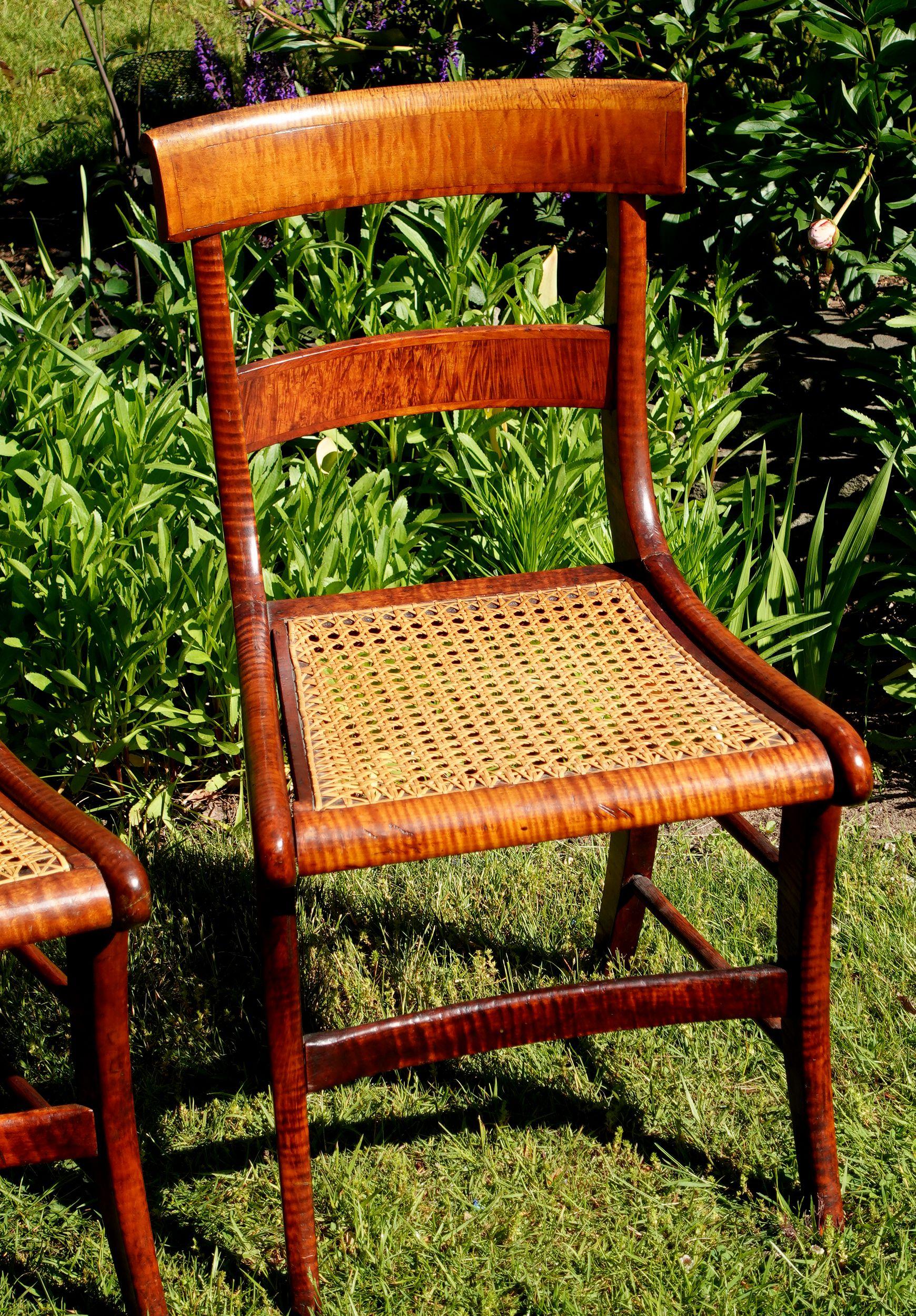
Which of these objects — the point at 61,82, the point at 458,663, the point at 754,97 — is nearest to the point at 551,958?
the point at 458,663

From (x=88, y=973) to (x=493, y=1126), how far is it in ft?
2.35

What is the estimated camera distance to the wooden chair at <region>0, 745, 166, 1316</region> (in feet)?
3.50

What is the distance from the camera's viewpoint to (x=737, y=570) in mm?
2293

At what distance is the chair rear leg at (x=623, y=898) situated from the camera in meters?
1.75

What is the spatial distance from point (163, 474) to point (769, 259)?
1.40 m

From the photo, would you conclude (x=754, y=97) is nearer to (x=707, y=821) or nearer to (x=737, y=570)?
(x=737, y=570)

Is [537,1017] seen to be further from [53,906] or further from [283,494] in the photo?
[283,494]

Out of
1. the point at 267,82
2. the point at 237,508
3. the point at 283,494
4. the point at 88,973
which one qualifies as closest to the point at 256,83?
the point at 267,82

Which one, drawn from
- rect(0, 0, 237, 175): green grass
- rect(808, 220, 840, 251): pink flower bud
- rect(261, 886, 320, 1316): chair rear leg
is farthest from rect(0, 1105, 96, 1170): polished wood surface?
rect(0, 0, 237, 175): green grass

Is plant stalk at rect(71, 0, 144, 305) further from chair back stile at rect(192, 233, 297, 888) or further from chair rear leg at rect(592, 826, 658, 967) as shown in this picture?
chair rear leg at rect(592, 826, 658, 967)

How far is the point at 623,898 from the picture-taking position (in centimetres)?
179

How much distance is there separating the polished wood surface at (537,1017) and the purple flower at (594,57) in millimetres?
1974

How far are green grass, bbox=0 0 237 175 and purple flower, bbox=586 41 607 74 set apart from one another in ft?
4.87

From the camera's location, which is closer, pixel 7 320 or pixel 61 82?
pixel 7 320
